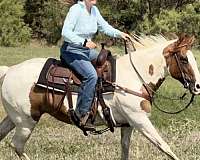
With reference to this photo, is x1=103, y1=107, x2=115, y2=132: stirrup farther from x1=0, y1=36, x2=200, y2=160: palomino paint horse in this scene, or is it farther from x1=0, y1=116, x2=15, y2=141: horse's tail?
x1=0, y1=116, x2=15, y2=141: horse's tail

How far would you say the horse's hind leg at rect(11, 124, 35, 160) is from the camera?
27.5 feet

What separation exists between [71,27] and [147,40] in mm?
1189

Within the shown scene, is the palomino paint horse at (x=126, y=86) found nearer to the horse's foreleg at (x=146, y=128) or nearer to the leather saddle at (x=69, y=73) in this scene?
the horse's foreleg at (x=146, y=128)

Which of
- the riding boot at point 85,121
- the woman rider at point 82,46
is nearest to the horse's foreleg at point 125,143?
the riding boot at point 85,121

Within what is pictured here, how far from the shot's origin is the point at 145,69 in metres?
7.95

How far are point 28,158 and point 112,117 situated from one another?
55.9 inches

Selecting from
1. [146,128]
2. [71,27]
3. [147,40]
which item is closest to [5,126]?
[71,27]

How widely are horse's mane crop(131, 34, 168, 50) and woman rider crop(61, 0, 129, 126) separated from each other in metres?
0.62

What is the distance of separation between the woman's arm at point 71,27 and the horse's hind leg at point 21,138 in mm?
1545

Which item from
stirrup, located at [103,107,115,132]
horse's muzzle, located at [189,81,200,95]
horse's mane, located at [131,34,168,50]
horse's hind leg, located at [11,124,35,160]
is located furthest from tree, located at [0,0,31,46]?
horse's muzzle, located at [189,81,200,95]

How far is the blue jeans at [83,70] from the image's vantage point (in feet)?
25.6

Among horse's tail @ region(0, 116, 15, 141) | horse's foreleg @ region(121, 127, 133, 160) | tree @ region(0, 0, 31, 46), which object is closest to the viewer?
horse's foreleg @ region(121, 127, 133, 160)

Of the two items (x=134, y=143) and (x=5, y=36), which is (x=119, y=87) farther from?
(x=5, y=36)

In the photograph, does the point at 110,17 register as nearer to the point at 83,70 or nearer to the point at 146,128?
the point at 83,70
